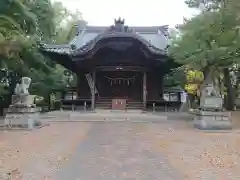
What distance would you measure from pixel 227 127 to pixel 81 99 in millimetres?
12972

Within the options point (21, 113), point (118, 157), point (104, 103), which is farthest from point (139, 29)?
point (118, 157)

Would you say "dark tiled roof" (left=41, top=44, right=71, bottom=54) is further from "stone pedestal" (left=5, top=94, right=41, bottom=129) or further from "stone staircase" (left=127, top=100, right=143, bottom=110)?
"stone pedestal" (left=5, top=94, right=41, bottom=129)

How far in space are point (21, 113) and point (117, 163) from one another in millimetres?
8868

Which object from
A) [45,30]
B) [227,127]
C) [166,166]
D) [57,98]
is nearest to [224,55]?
[227,127]

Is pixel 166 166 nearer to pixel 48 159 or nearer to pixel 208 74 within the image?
pixel 48 159

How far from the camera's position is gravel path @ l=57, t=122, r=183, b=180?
21.1ft

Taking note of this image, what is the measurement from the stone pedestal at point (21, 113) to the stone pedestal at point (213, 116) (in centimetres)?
715

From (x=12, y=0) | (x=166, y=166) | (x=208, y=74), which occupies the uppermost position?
(x=12, y=0)

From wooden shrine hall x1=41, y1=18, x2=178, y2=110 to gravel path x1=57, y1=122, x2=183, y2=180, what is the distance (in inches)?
541

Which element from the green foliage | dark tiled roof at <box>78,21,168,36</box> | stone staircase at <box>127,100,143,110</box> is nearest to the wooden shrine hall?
stone staircase at <box>127,100,143,110</box>

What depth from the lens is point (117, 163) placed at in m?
7.59

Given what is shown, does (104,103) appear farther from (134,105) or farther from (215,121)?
(215,121)

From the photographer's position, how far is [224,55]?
1777 centimetres

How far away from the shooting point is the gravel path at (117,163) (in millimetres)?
6434
